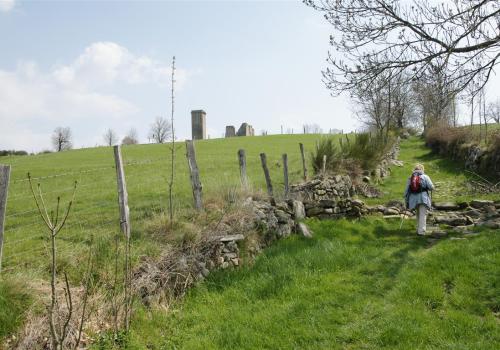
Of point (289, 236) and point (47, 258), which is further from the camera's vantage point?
point (289, 236)

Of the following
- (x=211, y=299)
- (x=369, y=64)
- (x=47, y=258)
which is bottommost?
(x=211, y=299)

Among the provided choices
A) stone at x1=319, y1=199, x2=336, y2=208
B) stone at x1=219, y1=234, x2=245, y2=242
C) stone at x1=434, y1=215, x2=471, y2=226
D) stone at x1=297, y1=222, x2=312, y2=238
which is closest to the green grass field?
stone at x1=297, y1=222, x2=312, y2=238

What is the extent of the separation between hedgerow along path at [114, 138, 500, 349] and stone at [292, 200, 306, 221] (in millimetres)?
1008

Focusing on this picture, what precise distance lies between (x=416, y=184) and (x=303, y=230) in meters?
2.89

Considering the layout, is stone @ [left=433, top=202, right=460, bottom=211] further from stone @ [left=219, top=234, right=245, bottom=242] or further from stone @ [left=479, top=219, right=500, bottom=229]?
stone @ [left=219, top=234, right=245, bottom=242]

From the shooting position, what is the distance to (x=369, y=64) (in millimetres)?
9375

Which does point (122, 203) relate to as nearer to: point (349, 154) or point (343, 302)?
point (343, 302)

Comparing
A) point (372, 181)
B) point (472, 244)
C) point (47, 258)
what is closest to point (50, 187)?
point (47, 258)

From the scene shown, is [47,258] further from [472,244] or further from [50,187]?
[50,187]

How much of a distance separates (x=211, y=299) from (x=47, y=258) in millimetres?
2350

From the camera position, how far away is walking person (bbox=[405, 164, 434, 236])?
859cm

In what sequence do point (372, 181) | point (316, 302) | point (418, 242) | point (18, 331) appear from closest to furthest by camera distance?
1. point (18, 331)
2. point (316, 302)
3. point (418, 242)
4. point (372, 181)

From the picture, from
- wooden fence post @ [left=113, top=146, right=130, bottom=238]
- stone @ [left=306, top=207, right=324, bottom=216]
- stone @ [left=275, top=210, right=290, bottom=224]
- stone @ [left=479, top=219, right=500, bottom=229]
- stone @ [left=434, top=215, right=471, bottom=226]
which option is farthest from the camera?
stone @ [left=306, top=207, right=324, bottom=216]

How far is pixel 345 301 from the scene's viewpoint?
552 centimetres
